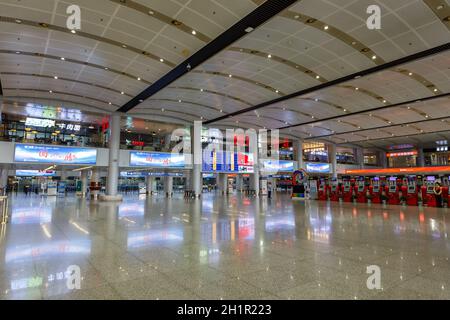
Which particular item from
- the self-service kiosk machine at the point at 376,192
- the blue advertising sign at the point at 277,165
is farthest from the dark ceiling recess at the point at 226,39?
the blue advertising sign at the point at 277,165

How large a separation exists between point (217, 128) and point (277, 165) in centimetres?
975

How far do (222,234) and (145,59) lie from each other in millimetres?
9688

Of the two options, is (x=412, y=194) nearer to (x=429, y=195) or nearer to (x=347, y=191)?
(x=429, y=195)

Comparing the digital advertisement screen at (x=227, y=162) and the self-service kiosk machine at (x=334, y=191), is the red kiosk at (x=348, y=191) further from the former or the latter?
the digital advertisement screen at (x=227, y=162)

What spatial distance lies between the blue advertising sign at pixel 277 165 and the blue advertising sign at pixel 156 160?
11287 millimetres

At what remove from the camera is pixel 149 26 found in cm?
1008

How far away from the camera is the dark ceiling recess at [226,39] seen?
28.1 feet

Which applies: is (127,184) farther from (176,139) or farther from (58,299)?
(58,299)

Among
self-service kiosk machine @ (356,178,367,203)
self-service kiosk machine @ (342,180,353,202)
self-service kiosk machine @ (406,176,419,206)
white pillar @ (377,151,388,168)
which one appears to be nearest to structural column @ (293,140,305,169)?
self-service kiosk machine @ (342,180,353,202)

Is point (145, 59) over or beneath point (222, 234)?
over

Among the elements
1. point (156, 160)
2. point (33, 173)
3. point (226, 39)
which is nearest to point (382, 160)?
point (156, 160)

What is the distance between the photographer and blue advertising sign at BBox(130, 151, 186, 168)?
2288 cm
